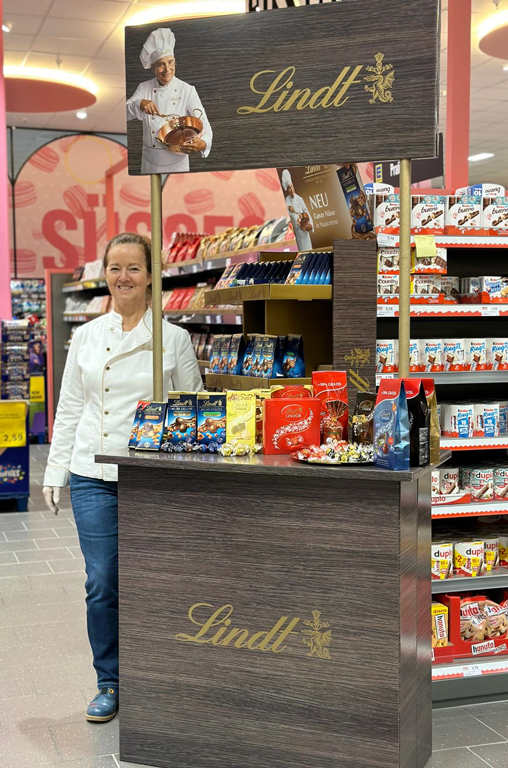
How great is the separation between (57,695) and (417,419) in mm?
1996

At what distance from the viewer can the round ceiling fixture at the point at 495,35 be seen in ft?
27.7

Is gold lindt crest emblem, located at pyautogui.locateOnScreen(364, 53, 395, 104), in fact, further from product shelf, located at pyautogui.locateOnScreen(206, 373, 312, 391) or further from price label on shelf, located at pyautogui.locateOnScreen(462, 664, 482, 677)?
price label on shelf, located at pyautogui.locateOnScreen(462, 664, 482, 677)

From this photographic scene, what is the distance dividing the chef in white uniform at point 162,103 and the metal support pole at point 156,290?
85mm

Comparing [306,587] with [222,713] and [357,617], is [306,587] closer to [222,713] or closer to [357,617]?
[357,617]

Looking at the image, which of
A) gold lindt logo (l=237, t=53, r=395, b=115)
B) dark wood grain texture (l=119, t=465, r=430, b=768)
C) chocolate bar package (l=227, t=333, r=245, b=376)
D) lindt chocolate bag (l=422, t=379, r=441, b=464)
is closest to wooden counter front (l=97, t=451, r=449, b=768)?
dark wood grain texture (l=119, t=465, r=430, b=768)

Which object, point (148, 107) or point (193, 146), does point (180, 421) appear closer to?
point (193, 146)

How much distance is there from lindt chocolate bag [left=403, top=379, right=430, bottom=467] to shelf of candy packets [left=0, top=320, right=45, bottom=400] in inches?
357

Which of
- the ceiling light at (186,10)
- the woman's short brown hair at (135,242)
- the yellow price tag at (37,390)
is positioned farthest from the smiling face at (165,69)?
the yellow price tag at (37,390)

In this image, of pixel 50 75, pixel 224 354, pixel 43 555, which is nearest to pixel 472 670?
pixel 224 354

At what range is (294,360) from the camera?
3.18m

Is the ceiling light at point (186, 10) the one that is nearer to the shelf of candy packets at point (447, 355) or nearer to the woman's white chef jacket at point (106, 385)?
the shelf of candy packets at point (447, 355)

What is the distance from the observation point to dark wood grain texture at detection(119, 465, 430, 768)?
2492 millimetres

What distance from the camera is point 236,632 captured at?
8.69 feet

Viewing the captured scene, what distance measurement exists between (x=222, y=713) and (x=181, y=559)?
19.5 inches
